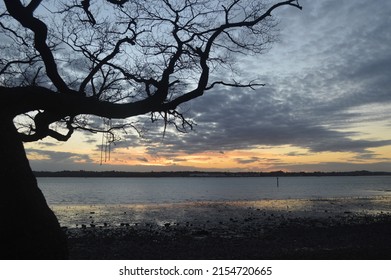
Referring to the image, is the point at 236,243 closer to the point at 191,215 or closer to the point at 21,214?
the point at 21,214

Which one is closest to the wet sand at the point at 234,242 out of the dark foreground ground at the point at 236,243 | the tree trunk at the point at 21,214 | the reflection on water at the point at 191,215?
the dark foreground ground at the point at 236,243

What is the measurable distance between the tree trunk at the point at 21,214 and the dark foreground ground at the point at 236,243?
830 cm

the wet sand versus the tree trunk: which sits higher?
the tree trunk

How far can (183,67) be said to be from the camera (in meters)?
9.86

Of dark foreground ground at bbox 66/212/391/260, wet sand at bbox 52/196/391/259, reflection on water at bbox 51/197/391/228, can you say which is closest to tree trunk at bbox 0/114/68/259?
dark foreground ground at bbox 66/212/391/260

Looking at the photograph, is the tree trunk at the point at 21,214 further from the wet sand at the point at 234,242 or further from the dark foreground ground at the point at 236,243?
the wet sand at the point at 234,242

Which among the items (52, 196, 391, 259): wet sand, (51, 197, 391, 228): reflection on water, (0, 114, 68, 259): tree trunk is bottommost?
(51, 197, 391, 228): reflection on water

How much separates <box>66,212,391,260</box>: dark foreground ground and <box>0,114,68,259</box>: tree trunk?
27.2ft

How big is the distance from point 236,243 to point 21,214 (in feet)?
43.8

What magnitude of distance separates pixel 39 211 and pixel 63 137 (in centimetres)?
490

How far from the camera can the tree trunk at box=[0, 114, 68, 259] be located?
6098mm

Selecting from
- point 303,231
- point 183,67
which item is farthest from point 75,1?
point 303,231

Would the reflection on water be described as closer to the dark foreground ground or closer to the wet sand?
the wet sand
